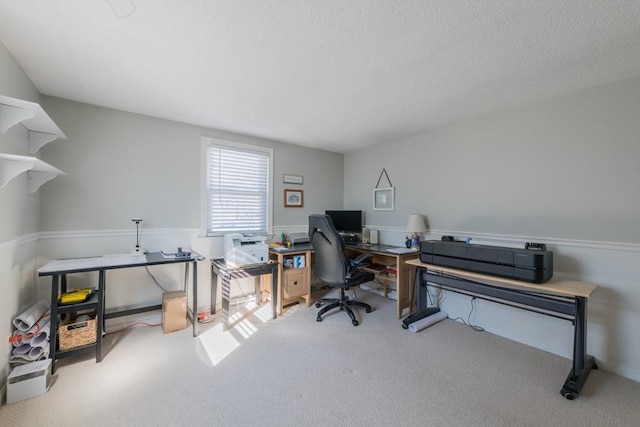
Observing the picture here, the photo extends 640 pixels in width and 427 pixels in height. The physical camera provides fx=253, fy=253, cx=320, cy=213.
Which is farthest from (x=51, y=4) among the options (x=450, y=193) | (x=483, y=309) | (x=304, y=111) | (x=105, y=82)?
(x=483, y=309)

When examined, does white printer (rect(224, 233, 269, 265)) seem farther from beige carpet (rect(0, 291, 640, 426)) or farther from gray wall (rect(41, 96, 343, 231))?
beige carpet (rect(0, 291, 640, 426))

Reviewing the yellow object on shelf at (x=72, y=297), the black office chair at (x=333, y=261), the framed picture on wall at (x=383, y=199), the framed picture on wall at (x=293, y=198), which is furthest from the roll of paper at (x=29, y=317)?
the framed picture on wall at (x=383, y=199)

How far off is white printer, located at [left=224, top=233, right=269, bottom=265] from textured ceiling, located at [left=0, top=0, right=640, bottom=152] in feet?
4.42

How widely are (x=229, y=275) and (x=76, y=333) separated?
120 centimetres

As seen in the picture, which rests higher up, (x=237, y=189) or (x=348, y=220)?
(x=237, y=189)

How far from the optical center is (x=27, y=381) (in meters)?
1.62

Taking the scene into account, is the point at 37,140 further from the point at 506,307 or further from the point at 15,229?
the point at 506,307

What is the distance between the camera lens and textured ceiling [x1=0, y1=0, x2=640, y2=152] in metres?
1.33

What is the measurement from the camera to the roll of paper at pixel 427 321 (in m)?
2.61

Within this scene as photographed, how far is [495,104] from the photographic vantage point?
7.97ft

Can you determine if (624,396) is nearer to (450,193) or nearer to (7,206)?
(450,193)

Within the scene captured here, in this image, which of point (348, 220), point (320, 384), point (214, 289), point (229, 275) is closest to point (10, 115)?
point (229, 275)

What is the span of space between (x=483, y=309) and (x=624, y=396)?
1048 millimetres

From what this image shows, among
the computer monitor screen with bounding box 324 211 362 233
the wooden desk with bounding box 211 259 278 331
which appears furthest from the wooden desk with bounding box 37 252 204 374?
the computer monitor screen with bounding box 324 211 362 233
